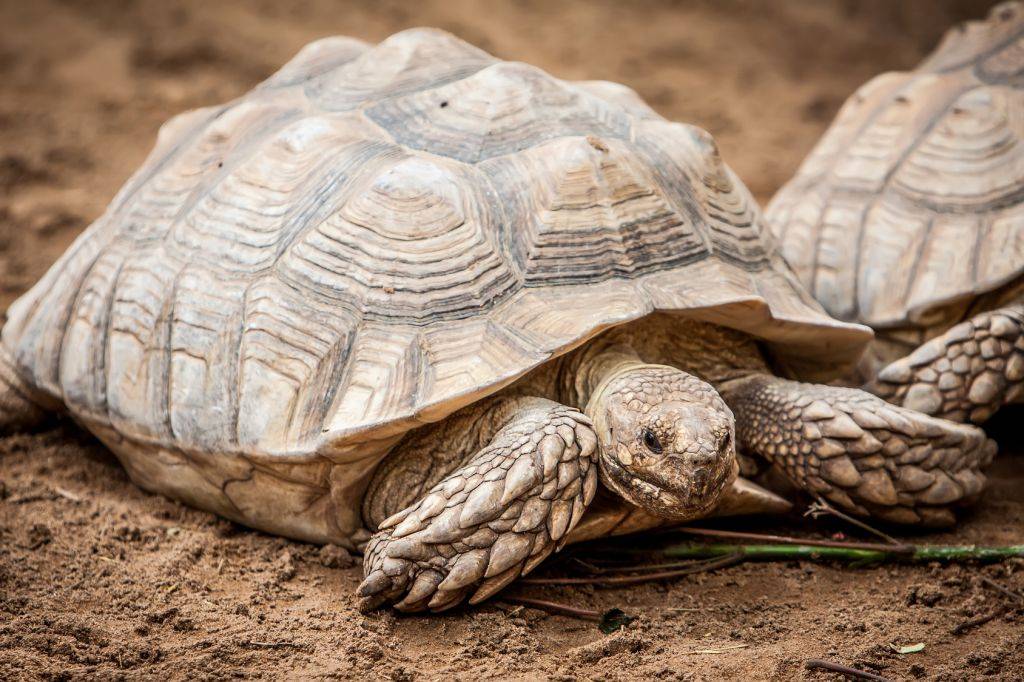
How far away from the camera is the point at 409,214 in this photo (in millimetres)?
2994

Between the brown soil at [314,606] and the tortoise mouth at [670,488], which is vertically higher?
the tortoise mouth at [670,488]

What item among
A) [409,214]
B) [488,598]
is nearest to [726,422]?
[488,598]

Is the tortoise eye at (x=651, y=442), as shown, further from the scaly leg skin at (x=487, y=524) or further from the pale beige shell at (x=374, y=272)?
the pale beige shell at (x=374, y=272)

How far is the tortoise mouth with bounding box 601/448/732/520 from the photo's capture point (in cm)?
266

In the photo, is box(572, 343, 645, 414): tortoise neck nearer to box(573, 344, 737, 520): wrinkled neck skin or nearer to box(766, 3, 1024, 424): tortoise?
box(573, 344, 737, 520): wrinkled neck skin

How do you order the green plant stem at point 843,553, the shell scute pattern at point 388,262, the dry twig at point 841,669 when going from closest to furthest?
the dry twig at point 841,669, the shell scute pattern at point 388,262, the green plant stem at point 843,553

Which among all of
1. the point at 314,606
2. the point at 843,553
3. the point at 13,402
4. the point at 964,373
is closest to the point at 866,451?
the point at 843,553

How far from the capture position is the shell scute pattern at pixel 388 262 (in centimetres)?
284

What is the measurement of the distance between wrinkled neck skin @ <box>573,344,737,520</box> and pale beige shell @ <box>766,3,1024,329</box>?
4.89ft

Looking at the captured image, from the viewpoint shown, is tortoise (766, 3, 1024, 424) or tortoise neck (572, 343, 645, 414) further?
tortoise (766, 3, 1024, 424)

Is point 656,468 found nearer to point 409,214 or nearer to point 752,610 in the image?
point 752,610

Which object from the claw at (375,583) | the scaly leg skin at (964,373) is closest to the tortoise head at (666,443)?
the claw at (375,583)

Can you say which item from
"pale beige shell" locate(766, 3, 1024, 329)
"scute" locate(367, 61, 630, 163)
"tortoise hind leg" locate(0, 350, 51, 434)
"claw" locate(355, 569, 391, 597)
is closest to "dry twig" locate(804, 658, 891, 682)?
"claw" locate(355, 569, 391, 597)

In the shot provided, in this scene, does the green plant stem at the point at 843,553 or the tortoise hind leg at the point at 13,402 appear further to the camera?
the tortoise hind leg at the point at 13,402
